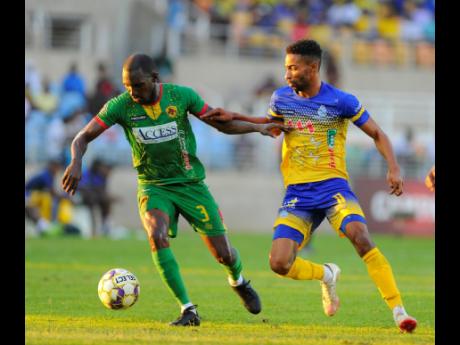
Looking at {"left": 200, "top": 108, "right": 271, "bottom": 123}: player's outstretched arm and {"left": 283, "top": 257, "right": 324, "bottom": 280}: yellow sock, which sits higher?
{"left": 200, "top": 108, "right": 271, "bottom": 123}: player's outstretched arm

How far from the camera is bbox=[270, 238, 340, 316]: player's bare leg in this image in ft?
31.9

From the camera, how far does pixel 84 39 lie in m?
30.7

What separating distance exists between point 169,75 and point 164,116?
2032 centimetres

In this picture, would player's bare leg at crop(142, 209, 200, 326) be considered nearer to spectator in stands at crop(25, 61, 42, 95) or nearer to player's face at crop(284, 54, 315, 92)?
player's face at crop(284, 54, 315, 92)

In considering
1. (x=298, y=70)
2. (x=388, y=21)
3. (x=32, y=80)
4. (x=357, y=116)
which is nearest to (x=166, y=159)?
(x=298, y=70)

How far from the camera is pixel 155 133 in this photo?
32.9 ft

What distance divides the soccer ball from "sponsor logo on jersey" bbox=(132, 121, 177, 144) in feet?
4.54

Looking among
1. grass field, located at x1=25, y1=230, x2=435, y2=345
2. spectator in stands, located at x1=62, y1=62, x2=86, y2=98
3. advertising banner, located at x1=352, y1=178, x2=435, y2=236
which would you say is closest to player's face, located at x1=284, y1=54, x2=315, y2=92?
grass field, located at x1=25, y1=230, x2=435, y2=345

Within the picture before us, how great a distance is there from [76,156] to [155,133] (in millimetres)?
795

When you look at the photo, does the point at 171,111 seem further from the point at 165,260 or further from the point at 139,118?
the point at 165,260

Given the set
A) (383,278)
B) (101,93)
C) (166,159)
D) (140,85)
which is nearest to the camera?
(383,278)

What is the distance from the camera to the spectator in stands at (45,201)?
2367 cm
